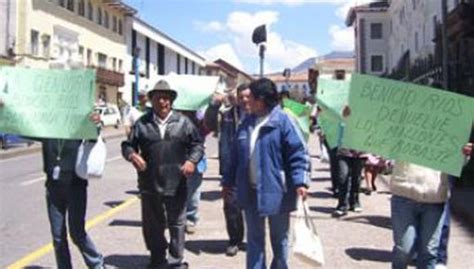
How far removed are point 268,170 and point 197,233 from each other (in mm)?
3586

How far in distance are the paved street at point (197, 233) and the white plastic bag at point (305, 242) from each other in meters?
1.68

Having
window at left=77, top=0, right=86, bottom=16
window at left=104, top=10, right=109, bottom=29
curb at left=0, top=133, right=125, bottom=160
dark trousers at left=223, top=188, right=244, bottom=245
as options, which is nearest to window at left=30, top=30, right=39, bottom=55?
window at left=77, top=0, right=86, bottom=16

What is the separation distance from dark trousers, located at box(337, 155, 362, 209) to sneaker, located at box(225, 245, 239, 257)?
122 inches

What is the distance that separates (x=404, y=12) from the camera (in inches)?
2131

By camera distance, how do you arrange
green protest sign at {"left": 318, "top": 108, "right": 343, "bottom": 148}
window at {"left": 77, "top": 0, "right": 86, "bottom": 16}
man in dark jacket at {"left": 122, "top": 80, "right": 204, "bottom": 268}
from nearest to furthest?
1. man in dark jacket at {"left": 122, "top": 80, "right": 204, "bottom": 268}
2. green protest sign at {"left": 318, "top": 108, "right": 343, "bottom": 148}
3. window at {"left": 77, "top": 0, "right": 86, "bottom": 16}

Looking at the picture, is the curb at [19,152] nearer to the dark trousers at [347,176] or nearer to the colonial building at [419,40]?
the colonial building at [419,40]

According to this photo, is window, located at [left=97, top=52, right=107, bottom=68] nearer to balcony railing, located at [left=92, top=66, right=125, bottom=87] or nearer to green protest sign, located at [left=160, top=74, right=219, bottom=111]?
balcony railing, located at [left=92, top=66, right=125, bottom=87]

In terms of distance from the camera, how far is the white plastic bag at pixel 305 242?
229 inches

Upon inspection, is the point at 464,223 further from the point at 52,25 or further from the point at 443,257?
the point at 52,25

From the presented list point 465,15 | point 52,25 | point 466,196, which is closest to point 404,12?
point 52,25

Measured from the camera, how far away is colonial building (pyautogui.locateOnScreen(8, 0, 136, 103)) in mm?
39406

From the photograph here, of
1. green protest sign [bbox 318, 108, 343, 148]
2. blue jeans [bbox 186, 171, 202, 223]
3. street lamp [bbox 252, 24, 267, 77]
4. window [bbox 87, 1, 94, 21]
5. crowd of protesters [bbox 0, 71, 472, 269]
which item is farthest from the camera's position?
window [bbox 87, 1, 94, 21]

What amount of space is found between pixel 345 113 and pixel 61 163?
237cm

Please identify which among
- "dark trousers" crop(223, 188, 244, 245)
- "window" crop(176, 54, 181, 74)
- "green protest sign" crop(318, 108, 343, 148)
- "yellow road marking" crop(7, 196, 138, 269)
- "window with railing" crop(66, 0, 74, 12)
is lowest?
"yellow road marking" crop(7, 196, 138, 269)
